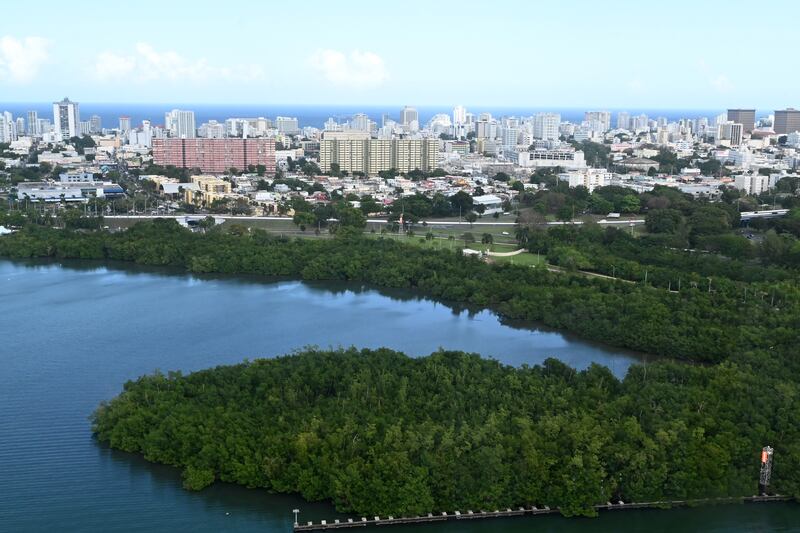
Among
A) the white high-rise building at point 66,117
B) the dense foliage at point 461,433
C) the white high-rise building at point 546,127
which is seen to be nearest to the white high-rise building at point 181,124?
the white high-rise building at point 66,117

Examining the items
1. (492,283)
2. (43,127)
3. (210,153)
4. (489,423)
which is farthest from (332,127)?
(489,423)

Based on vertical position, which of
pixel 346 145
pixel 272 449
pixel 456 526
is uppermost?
pixel 346 145

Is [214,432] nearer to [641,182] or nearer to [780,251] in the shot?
[780,251]

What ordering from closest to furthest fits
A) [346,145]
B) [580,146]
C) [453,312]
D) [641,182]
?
[453,312] < [641,182] < [346,145] < [580,146]

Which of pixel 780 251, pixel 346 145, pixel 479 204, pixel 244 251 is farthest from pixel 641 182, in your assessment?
pixel 244 251

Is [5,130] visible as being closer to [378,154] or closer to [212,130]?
[212,130]

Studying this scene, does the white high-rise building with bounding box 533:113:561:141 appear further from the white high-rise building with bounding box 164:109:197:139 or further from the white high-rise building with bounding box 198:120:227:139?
the white high-rise building with bounding box 164:109:197:139

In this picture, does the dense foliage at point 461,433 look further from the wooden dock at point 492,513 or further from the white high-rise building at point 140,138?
the white high-rise building at point 140,138
